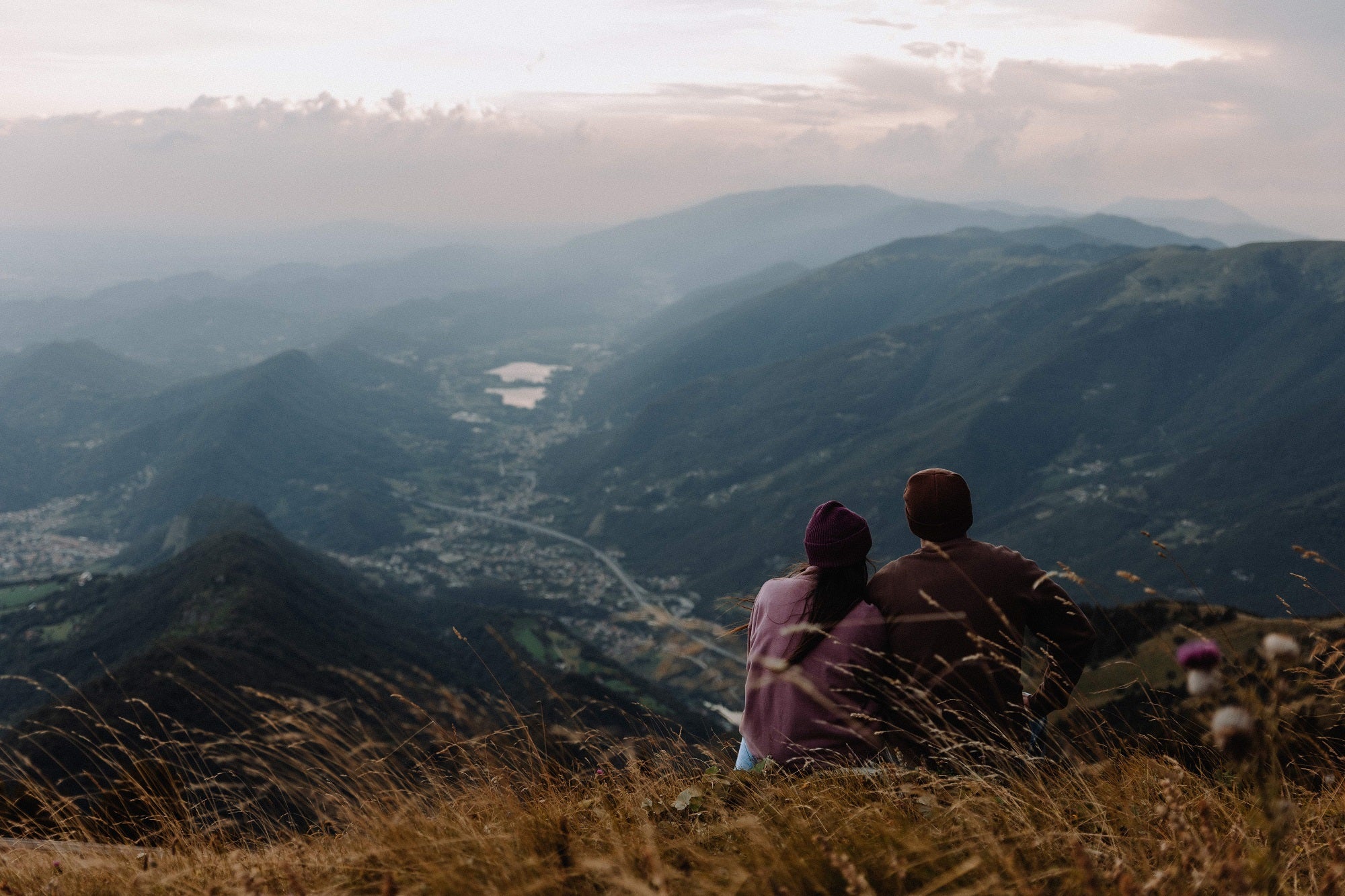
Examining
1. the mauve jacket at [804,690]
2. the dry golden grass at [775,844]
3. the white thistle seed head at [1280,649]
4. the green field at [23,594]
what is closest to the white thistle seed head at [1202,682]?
the white thistle seed head at [1280,649]

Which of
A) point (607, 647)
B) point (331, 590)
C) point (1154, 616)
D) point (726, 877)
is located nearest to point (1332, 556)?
point (607, 647)

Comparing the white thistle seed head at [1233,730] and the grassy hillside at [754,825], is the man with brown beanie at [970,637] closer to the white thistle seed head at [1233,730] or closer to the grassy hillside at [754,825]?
the grassy hillside at [754,825]

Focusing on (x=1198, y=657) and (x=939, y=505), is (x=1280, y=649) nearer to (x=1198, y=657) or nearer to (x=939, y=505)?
(x=1198, y=657)

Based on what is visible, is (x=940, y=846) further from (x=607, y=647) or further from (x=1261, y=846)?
(x=607, y=647)

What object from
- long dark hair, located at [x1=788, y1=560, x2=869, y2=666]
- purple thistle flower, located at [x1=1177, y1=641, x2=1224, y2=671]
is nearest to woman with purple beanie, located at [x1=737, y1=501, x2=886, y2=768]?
long dark hair, located at [x1=788, y1=560, x2=869, y2=666]

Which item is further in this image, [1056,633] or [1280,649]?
[1056,633]

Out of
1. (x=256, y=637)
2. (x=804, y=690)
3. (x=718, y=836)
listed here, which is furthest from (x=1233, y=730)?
(x=256, y=637)
